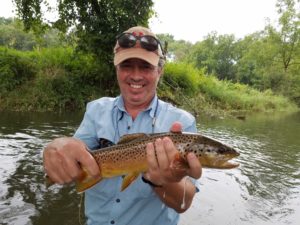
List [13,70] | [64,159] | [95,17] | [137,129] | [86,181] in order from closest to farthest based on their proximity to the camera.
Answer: [64,159], [86,181], [137,129], [95,17], [13,70]

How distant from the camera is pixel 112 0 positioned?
17.4 m

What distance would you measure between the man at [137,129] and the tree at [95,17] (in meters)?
14.9

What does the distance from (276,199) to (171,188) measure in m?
6.03

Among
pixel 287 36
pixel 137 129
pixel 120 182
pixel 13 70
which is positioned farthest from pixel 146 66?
pixel 287 36

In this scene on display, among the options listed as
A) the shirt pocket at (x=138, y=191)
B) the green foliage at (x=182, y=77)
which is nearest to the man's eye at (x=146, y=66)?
the shirt pocket at (x=138, y=191)

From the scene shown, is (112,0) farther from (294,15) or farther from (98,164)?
(294,15)

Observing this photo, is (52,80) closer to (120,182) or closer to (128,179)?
(120,182)

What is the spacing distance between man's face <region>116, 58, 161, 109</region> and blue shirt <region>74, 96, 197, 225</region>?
0.29 feet

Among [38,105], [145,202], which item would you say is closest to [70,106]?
[38,105]

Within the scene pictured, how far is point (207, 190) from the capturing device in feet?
26.5

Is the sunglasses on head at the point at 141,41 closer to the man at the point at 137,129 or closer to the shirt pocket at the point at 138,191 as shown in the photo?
the man at the point at 137,129

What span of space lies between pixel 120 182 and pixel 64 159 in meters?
0.81

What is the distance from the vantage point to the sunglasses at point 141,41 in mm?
3250

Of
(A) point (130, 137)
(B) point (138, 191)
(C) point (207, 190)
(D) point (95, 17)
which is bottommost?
(C) point (207, 190)
